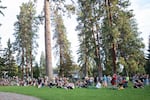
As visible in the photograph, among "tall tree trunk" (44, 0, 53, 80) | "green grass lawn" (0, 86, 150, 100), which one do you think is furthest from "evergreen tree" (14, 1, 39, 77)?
"green grass lawn" (0, 86, 150, 100)

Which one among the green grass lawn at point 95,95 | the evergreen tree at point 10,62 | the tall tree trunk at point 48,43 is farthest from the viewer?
the evergreen tree at point 10,62

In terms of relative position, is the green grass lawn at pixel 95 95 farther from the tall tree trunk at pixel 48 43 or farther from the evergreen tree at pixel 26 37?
the evergreen tree at pixel 26 37

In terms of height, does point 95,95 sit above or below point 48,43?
below

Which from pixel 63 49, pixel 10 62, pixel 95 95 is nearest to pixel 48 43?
pixel 95 95

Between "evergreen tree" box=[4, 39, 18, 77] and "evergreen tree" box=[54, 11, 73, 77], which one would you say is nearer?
"evergreen tree" box=[54, 11, 73, 77]

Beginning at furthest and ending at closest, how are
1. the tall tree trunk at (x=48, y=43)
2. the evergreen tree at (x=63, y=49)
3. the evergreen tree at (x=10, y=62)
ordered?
the evergreen tree at (x=10, y=62), the evergreen tree at (x=63, y=49), the tall tree trunk at (x=48, y=43)

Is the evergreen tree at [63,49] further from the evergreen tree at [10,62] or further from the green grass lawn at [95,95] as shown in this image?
the green grass lawn at [95,95]

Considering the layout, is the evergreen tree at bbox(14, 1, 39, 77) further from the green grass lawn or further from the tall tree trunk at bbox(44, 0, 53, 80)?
the green grass lawn

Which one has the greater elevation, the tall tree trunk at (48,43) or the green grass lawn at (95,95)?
the tall tree trunk at (48,43)

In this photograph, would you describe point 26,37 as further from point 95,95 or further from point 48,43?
point 95,95

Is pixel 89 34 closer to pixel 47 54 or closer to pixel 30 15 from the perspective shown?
pixel 47 54

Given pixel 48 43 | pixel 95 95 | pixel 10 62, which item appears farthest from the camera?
pixel 10 62

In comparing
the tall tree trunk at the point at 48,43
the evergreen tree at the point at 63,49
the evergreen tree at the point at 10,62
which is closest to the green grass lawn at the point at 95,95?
the tall tree trunk at the point at 48,43

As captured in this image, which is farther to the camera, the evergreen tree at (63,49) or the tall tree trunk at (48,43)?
the evergreen tree at (63,49)
